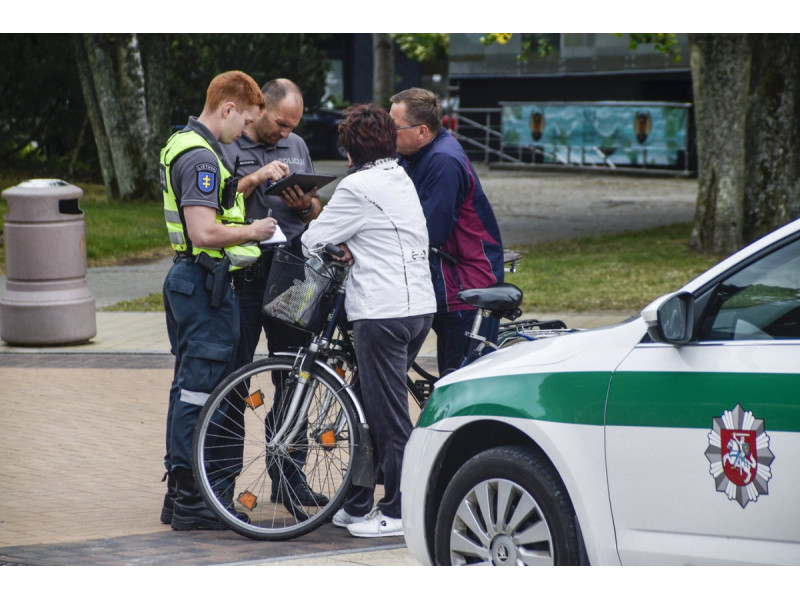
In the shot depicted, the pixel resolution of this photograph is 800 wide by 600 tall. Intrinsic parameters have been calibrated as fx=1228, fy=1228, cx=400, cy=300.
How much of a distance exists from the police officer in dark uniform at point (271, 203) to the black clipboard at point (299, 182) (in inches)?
2.5

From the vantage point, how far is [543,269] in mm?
15180

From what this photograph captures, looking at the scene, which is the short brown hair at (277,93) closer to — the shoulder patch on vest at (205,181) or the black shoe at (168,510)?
the shoulder patch on vest at (205,181)

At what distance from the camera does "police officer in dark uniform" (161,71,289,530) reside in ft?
17.5

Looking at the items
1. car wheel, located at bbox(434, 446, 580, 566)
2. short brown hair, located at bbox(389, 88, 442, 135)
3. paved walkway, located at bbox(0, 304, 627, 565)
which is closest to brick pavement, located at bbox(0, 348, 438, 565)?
paved walkway, located at bbox(0, 304, 627, 565)

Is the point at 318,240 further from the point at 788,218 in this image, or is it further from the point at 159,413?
the point at 788,218

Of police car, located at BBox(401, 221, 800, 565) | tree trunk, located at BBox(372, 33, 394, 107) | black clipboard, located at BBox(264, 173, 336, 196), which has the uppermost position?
tree trunk, located at BBox(372, 33, 394, 107)

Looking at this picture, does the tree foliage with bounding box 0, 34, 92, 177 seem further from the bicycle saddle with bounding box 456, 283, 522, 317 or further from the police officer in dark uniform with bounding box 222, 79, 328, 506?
the bicycle saddle with bounding box 456, 283, 522, 317

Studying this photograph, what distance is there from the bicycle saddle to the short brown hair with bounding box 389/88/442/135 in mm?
891

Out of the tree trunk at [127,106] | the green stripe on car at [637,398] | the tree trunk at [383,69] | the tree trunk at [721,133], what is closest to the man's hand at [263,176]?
the green stripe on car at [637,398]

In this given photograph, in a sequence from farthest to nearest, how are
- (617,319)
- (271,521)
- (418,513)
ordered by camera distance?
1. (617,319)
2. (271,521)
3. (418,513)

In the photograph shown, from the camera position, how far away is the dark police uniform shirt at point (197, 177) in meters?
5.30

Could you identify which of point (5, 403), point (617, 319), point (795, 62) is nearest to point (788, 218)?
point (795, 62)
